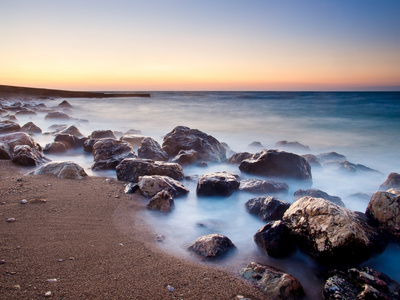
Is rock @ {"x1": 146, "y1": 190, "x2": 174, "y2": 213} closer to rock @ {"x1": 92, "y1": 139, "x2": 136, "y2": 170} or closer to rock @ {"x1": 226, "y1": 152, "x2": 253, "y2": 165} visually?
rock @ {"x1": 92, "y1": 139, "x2": 136, "y2": 170}

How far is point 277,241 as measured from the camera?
289cm

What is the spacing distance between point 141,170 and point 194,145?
97.8 inches

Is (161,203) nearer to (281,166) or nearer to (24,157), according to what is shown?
(281,166)

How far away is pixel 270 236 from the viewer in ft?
9.69

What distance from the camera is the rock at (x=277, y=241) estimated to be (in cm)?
289

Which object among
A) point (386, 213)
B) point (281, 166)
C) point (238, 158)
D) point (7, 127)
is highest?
point (7, 127)

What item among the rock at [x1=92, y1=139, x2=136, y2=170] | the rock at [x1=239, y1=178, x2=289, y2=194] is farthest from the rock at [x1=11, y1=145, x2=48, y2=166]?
the rock at [x1=239, y1=178, x2=289, y2=194]

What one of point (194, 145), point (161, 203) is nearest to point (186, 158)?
point (194, 145)

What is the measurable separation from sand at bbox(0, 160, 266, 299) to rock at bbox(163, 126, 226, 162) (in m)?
3.45

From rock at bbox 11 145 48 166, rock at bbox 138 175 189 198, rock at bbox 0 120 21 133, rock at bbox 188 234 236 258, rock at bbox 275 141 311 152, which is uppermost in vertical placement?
rock at bbox 0 120 21 133

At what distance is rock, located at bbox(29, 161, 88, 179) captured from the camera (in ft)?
15.8

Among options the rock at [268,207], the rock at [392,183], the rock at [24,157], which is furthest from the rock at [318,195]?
the rock at [24,157]

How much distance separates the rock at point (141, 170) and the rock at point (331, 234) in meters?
2.64

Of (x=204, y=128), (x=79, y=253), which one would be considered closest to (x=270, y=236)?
(x=79, y=253)
